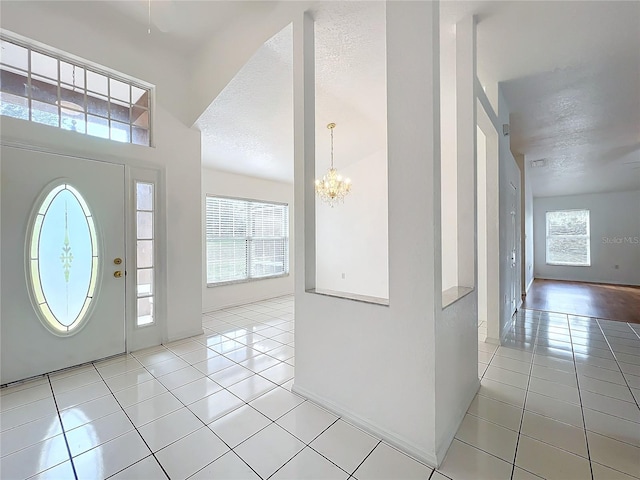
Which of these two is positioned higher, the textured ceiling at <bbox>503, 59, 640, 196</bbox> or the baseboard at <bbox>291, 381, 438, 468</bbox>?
the textured ceiling at <bbox>503, 59, 640, 196</bbox>

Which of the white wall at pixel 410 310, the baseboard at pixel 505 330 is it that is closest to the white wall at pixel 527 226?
the baseboard at pixel 505 330

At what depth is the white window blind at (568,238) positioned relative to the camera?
838 cm

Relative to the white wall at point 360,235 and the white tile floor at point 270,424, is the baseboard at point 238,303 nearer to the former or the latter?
the white wall at point 360,235

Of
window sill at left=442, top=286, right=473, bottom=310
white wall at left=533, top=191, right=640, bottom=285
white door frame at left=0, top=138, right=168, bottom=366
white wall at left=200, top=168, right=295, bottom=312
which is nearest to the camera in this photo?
window sill at left=442, top=286, right=473, bottom=310

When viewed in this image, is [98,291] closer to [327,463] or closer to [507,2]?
[327,463]

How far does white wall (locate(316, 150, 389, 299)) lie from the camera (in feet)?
18.1

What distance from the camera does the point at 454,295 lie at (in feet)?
6.55

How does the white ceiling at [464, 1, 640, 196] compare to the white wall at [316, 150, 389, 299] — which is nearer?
the white ceiling at [464, 1, 640, 196]

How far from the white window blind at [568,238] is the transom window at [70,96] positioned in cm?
1119

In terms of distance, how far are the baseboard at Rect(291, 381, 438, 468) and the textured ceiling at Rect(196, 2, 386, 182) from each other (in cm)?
306

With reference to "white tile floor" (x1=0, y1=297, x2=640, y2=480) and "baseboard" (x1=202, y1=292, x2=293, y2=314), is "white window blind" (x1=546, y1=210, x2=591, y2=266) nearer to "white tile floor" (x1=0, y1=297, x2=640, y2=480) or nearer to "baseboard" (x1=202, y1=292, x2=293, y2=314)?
"white tile floor" (x1=0, y1=297, x2=640, y2=480)

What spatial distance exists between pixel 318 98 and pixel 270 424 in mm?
3442

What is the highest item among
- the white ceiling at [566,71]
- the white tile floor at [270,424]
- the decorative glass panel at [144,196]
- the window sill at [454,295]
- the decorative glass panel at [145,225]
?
the white ceiling at [566,71]

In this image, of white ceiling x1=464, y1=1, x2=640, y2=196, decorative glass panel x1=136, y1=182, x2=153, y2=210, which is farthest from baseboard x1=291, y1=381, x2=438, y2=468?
white ceiling x1=464, y1=1, x2=640, y2=196
